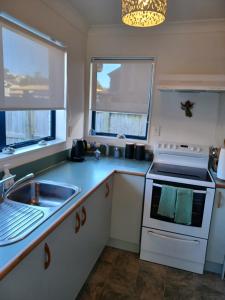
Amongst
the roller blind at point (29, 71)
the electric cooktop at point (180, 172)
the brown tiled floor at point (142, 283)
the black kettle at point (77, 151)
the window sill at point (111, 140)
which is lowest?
the brown tiled floor at point (142, 283)

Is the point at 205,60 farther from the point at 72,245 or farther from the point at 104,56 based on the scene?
the point at 72,245

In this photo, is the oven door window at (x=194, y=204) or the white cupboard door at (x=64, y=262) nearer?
the white cupboard door at (x=64, y=262)

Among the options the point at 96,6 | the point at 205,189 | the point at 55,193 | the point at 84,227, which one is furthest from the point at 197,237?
the point at 96,6

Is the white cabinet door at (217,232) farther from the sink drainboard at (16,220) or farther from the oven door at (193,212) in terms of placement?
the sink drainboard at (16,220)

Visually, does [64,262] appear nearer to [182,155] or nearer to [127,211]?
[127,211]

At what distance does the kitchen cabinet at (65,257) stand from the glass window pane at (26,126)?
843 mm

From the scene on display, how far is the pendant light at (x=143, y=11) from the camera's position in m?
1.33

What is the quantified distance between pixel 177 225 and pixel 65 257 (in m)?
1.15

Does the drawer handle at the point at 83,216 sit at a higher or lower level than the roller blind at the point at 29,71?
lower

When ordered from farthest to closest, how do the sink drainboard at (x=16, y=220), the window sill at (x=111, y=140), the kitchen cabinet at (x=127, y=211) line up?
the window sill at (x=111, y=140) → the kitchen cabinet at (x=127, y=211) → the sink drainboard at (x=16, y=220)

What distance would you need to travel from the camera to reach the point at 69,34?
2.33 m

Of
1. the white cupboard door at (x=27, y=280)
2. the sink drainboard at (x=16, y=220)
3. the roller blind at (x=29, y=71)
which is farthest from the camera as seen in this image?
the roller blind at (x=29, y=71)

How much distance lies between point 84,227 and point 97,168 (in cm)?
70

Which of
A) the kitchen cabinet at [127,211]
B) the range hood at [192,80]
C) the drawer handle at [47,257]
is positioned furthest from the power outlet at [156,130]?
Answer: the drawer handle at [47,257]
